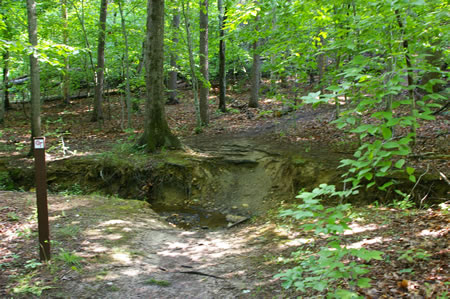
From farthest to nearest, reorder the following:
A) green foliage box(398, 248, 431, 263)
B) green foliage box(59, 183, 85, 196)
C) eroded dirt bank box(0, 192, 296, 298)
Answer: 1. green foliage box(59, 183, 85, 196)
2. eroded dirt bank box(0, 192, 296, 298)
3. green foliage box(398, 248, 431, 263)

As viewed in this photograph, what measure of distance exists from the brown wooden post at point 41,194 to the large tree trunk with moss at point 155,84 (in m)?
6.15

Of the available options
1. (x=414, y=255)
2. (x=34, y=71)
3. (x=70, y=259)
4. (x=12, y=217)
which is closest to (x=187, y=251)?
(x=70, y=259)

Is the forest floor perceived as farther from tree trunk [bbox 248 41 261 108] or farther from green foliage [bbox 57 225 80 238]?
tree trunk [bbox 248 41 261 108]

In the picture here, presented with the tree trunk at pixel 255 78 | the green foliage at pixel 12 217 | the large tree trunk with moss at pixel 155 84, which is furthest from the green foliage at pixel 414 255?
the tree trunk at pixel 255 78

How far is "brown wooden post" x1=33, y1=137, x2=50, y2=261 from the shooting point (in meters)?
3.77

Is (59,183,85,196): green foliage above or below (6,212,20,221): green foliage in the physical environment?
below

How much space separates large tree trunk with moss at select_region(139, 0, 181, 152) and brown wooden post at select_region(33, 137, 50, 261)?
615 cm

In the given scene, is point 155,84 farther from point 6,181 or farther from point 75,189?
point 6,181

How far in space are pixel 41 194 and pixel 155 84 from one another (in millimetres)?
6794

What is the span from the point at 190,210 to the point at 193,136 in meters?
6.02

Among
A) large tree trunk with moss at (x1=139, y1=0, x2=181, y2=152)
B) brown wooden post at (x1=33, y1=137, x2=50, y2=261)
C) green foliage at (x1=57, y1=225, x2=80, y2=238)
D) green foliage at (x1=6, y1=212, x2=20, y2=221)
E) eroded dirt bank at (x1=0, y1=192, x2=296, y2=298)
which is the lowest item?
eroded dirt bank at (x1=0, y1=192, x2=296, y2=298)

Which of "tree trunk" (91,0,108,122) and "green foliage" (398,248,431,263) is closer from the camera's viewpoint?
"green foliage" (398,248,431,263)

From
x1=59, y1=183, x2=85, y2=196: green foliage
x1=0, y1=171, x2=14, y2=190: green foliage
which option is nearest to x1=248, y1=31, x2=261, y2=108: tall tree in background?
x1=59, y1=183, x2=85, y2=196: green foliage

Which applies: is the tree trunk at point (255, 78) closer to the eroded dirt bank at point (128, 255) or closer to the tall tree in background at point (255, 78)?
the tall tree in background at point (255, 78)
